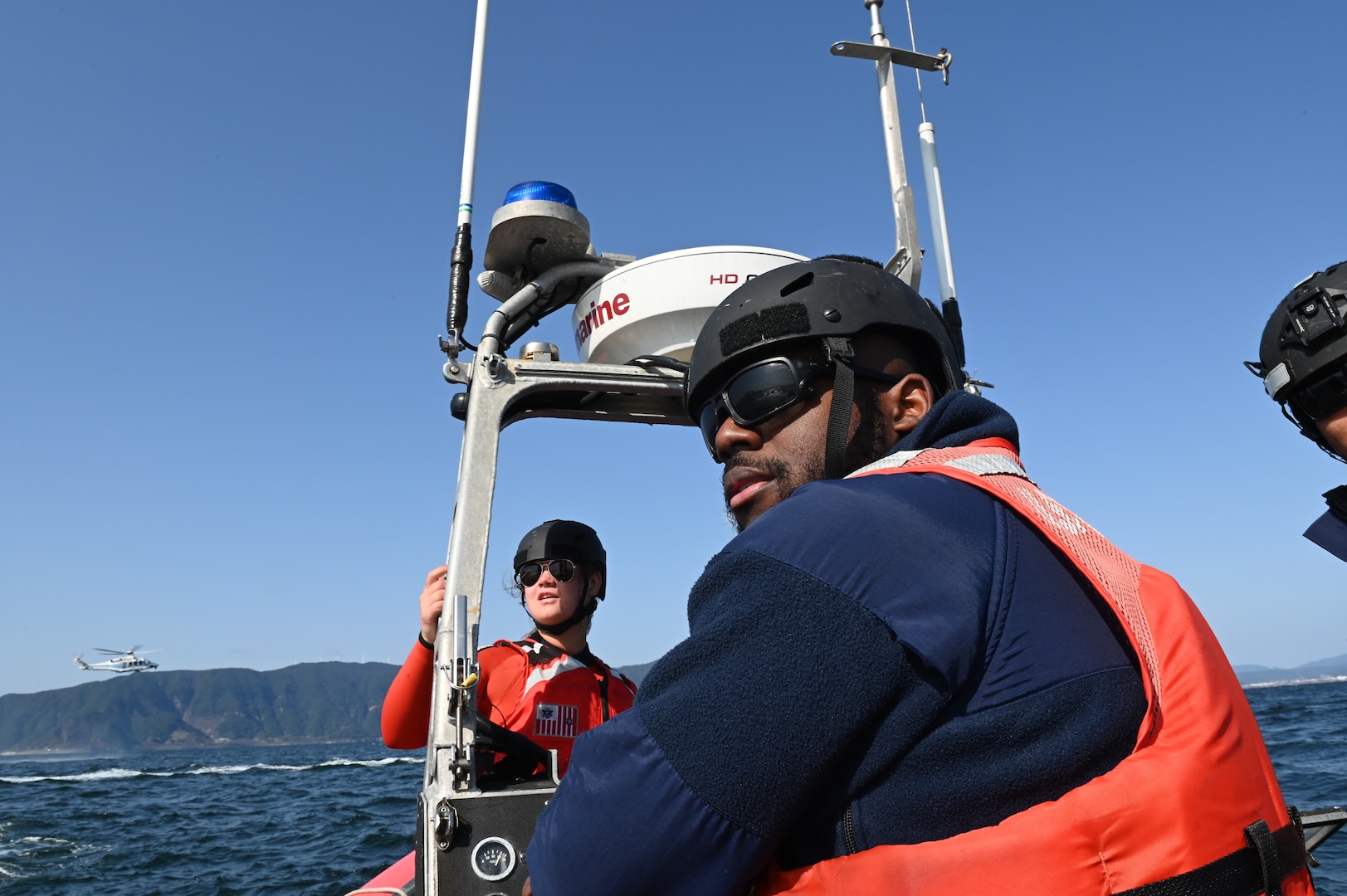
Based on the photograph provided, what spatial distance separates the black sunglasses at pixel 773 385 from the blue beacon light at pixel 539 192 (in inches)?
77.6

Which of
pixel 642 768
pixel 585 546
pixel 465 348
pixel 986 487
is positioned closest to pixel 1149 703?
pixel 986 487

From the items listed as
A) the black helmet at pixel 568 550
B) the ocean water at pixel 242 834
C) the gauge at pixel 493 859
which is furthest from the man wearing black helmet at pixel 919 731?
the ocean water at pixel 242 834

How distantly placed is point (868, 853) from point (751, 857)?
0.15 meters

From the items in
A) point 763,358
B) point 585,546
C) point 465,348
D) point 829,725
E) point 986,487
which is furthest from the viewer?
point 585,546

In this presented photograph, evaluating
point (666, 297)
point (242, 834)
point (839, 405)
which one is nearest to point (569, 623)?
point (666, 297)

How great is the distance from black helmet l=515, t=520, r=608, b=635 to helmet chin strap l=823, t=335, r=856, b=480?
11.2 ft

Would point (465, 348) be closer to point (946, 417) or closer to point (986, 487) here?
point (946, 417)

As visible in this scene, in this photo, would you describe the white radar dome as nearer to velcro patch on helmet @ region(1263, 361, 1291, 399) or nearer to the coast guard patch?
velcro patch on helmet @ region(1263, 361, 1291, 399)

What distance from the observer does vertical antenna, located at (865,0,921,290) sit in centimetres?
350

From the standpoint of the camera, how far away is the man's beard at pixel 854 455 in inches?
63.0

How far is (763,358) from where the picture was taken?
5.78ft

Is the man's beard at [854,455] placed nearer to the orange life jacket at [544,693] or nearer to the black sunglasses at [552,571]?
the orange life jacket at [544,693]

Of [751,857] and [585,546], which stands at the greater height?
[585,546]

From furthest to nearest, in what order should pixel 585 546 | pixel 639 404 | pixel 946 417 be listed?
pixel 585 546
pixel 639 404
pixel 946 417
